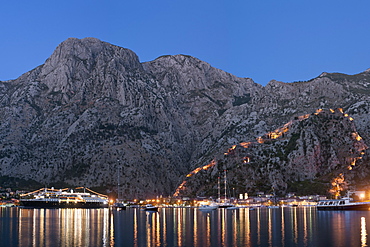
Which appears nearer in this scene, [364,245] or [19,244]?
[364,245]

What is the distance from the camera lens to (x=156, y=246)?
71.3 metres

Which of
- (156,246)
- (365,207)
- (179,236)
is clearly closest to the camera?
(156,246)

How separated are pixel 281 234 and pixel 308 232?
7.67m

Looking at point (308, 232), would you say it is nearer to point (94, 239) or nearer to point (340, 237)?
point (340, 237)

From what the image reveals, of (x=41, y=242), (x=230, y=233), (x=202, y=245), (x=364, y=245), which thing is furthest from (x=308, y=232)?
(x=41, y=242)

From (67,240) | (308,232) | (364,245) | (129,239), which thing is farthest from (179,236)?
(364,245)

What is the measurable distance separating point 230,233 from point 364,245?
3127cm

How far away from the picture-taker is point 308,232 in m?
91.4

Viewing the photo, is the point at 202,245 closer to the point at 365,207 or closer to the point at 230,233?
the point at 230,233

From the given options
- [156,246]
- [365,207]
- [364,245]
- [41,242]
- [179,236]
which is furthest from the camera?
[365,207]

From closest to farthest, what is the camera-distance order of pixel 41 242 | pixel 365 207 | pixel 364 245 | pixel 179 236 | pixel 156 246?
1. pixel 364 245
2. pixel 156 246
3. pixel 41 242
4. pixel 179 236
5. pixel 365 207

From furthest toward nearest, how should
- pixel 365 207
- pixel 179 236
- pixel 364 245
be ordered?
1. pixel 365 207
2. pixel 179 236
3. pixel 364 245

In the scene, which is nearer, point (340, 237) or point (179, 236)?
point (340, 237)

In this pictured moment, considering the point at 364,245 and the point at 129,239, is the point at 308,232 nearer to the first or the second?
the point at 364,245
